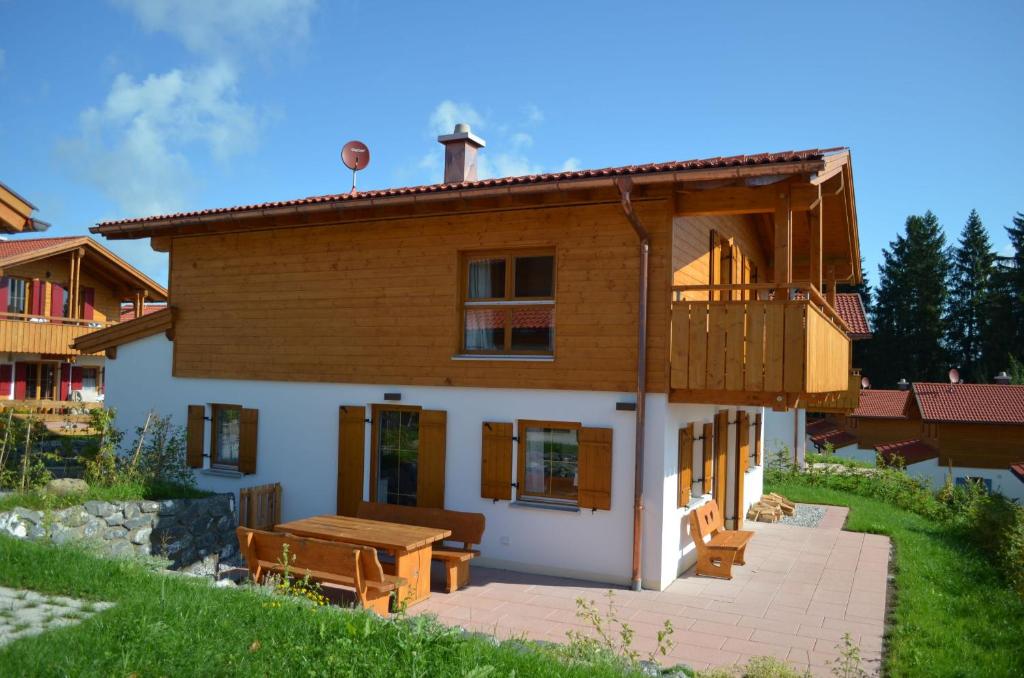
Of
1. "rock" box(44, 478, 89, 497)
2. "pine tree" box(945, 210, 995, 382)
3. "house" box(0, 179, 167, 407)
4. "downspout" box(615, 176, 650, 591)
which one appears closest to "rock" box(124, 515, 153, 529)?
"rock" box(44, 478, 89, 497)

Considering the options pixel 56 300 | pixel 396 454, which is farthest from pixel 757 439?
pixel 56 300

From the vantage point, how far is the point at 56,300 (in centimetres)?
2914

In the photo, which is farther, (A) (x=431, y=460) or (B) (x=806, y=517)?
(B) (x=806, y=517)

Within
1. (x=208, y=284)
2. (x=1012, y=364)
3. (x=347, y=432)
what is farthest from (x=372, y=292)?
(x=1012, y=364)

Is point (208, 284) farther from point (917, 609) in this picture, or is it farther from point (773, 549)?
point (917, 609)

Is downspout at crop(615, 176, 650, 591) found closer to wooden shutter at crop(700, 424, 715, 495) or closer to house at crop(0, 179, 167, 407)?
wooden shutter at crop(700, 424, 715, 495)

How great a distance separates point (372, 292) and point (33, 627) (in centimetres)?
708

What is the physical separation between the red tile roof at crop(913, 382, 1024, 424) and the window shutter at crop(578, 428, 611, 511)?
3174cm

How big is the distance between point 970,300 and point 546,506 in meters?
58.7

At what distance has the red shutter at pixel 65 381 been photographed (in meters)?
30.7

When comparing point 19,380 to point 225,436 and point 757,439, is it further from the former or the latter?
point 757,439

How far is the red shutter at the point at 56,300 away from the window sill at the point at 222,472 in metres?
19.1

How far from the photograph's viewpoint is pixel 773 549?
12.6m

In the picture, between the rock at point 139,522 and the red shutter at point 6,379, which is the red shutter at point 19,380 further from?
the rock at point 139,522
